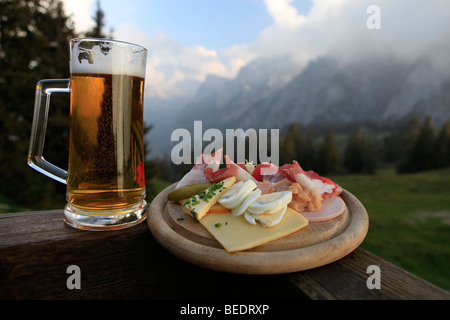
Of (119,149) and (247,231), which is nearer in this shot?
(247,231)

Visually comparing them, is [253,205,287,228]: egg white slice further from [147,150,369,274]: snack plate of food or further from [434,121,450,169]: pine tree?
[434,121,450,169]: pine tree

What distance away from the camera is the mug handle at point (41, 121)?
1742mm

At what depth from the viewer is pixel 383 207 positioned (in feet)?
112

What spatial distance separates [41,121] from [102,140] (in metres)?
0.46

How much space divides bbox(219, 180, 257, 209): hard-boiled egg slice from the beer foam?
0.93 m

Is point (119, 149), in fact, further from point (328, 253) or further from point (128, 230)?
point (328, 253)

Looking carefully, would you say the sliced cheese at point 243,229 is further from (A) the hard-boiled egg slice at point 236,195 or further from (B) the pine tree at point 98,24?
(B) the pine tree at point 98,24

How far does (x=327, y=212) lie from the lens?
1.78 metres

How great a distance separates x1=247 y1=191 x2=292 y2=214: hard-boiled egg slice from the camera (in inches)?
63.1

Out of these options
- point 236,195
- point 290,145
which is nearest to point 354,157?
point 290,145

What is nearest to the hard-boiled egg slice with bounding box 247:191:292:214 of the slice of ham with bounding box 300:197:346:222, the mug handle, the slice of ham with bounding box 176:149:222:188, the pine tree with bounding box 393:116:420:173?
the slice of ham with bounding box 300:197:346:222

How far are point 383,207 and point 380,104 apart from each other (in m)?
61.5

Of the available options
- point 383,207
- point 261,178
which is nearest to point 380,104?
point 383,207

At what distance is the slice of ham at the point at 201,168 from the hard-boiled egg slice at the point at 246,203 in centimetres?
60
